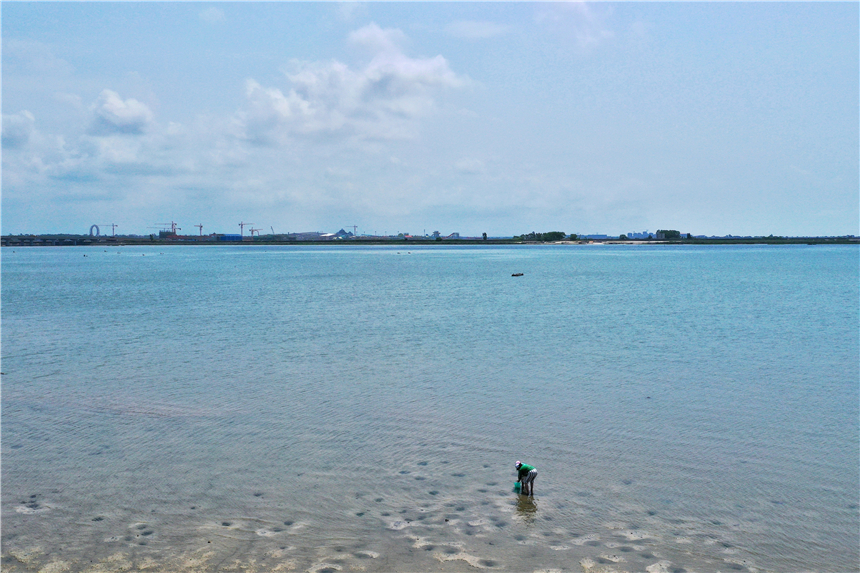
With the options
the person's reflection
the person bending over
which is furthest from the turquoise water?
the person bending over

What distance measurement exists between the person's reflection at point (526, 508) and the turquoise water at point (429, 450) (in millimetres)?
45

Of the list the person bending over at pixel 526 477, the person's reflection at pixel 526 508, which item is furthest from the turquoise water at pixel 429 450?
the person bending over at pixel 526 477

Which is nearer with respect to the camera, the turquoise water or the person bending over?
the turquoise water

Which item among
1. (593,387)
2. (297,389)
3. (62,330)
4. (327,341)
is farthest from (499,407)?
(62,330)

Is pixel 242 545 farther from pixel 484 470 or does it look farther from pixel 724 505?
pixel 724 505

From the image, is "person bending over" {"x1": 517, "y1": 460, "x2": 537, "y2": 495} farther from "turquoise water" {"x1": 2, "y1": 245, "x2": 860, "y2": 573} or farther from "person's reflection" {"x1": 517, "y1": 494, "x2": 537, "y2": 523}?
"turquoise water" {"x1": 2, "y1": 245, "x2": 860, "y2": 573}

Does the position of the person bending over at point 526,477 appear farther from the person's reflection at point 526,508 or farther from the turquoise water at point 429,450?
the turquoise water at point 429,450

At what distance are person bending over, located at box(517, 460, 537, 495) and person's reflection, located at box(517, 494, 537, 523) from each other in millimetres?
115

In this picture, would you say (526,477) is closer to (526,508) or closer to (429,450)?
(526,508)

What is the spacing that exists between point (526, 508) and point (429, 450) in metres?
3.32

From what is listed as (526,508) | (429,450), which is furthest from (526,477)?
(429,450)

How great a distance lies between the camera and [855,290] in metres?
55.3

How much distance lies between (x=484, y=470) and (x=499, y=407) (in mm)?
4515

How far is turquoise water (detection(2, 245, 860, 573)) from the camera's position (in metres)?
9.25
